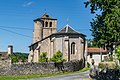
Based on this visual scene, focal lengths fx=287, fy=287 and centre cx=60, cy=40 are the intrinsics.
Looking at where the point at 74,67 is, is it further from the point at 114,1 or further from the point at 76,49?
the point at 114,1

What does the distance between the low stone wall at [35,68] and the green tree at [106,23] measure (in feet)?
58.4

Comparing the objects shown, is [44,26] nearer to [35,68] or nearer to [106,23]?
[35,68]

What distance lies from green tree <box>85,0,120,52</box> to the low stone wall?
17.8 m

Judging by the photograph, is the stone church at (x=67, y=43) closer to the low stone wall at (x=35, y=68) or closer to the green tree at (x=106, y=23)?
the low stone wall at (x=35, y=68)

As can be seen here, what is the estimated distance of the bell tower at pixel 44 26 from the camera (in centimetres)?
7469

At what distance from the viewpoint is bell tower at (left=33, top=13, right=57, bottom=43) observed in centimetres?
7469

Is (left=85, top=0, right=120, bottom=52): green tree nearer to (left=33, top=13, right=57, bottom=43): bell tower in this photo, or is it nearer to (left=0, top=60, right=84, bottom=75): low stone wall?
(left=0, top=60, right=84, bottom=75): low stone wall

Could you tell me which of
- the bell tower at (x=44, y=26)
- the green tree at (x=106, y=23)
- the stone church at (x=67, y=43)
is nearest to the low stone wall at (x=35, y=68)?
the stone church at (x=67, y=43)

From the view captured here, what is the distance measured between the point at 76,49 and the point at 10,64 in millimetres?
21459

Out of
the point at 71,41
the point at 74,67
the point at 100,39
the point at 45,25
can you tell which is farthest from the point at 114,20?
the point at 45,25

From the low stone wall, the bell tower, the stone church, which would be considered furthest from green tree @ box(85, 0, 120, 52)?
the bell tower

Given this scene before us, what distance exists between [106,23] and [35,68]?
22695 millimetres

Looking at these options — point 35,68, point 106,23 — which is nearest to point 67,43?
point 35,68

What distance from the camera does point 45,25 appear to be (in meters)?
74.8
